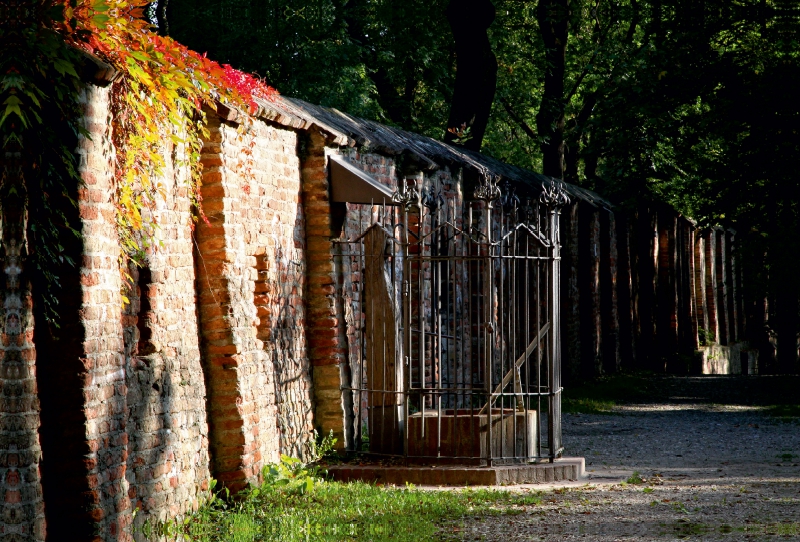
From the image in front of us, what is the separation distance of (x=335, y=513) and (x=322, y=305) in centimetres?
278

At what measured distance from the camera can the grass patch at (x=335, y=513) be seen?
22.1 ft

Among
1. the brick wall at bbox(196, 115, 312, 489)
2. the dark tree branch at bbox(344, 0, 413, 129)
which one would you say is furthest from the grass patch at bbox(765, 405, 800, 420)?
the dark tree branch at bbox(344, 0, 413, 129)

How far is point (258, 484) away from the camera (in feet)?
26.5

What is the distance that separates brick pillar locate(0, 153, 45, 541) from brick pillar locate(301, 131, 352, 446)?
493 cm

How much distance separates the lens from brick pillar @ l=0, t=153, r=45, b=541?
492 centimetres

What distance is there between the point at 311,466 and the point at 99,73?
4.94m

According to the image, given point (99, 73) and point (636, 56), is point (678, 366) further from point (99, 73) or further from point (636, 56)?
point (99, 73)

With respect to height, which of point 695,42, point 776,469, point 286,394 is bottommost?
point 776,469

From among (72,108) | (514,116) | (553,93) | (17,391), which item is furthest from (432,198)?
(514,116)

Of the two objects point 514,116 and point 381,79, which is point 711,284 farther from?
point 381,79

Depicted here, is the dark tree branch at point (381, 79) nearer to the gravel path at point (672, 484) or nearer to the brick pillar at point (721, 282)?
the gravel path at point (672, 484)

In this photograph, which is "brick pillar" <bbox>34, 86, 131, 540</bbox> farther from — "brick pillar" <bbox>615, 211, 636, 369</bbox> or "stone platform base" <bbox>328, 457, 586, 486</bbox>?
"brick pillar" <bbox>615, 211, 636, 369</bbox>

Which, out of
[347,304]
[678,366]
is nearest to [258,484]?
[347,304]

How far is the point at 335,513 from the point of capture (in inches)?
296
